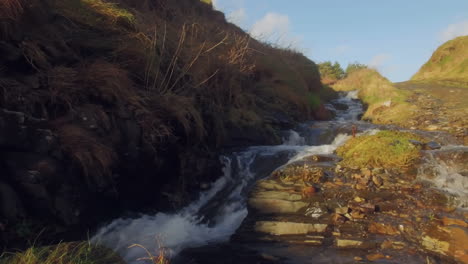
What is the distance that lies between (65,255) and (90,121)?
5.67 feet

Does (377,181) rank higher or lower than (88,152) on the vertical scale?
lower

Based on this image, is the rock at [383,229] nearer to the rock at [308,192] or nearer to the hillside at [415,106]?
the rock at [308,192]

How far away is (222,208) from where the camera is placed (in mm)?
5641

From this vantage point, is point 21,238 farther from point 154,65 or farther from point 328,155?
point 328,155

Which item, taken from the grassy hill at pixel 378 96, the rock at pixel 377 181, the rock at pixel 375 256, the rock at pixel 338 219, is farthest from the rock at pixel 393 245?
the grassy hill at pixel 378 96

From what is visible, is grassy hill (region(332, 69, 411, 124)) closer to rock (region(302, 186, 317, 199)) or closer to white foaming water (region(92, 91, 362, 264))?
white foaming water (region(92, 91, 362, 264))

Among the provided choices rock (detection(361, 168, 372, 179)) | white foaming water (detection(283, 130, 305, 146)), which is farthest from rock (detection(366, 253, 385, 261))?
white foaming water (detection(283, 130, 305, 146))

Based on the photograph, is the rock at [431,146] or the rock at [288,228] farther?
the rock at [431,146]

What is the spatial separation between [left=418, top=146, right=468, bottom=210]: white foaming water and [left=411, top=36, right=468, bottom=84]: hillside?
20.3 m

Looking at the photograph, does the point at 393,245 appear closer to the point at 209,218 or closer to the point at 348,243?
the point at 348,243

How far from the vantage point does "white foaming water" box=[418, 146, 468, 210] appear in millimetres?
5168

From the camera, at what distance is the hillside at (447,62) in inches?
955

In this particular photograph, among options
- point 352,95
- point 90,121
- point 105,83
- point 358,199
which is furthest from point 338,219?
point 352,95

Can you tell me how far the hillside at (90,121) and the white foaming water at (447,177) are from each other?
3627mm
